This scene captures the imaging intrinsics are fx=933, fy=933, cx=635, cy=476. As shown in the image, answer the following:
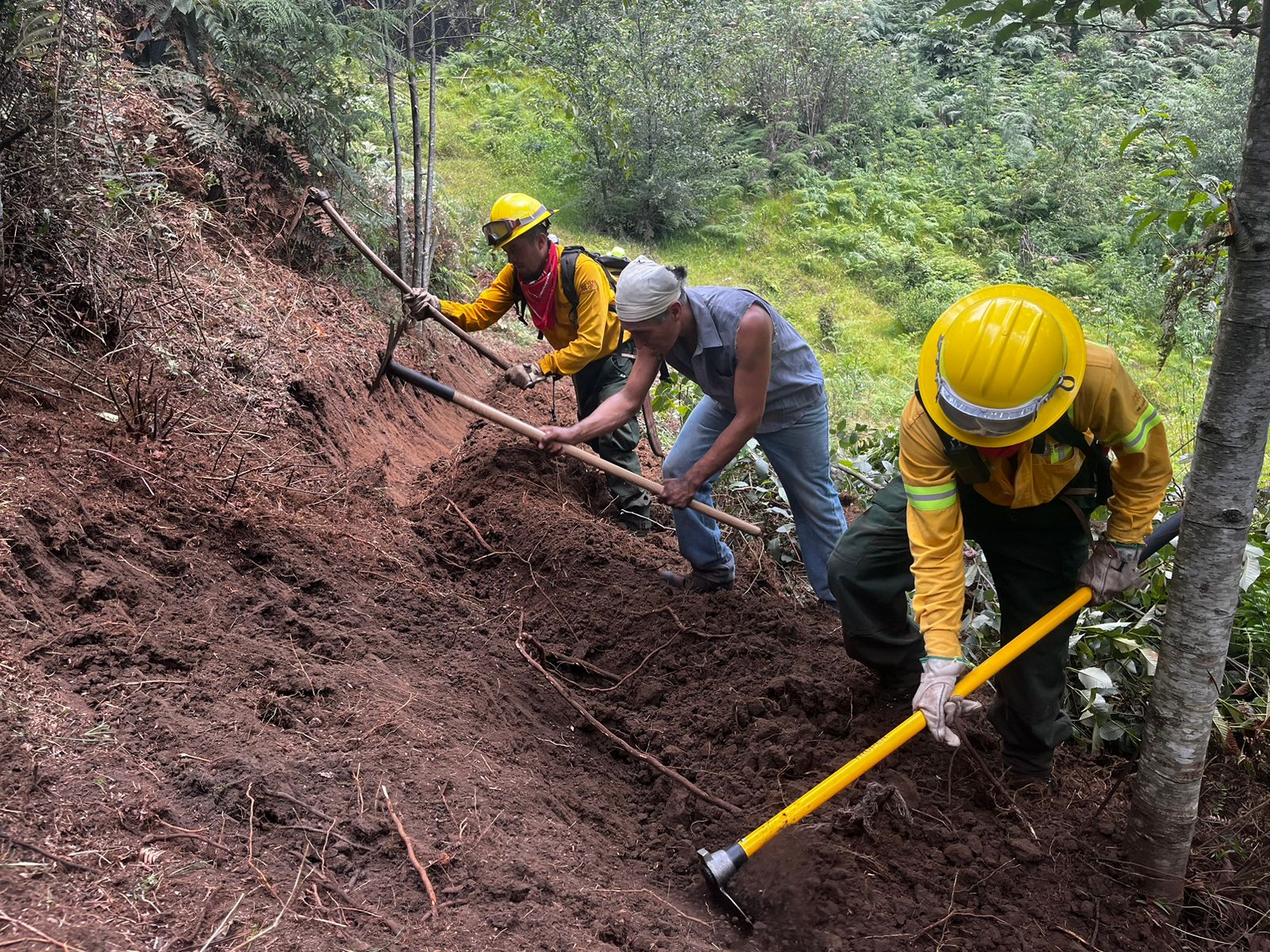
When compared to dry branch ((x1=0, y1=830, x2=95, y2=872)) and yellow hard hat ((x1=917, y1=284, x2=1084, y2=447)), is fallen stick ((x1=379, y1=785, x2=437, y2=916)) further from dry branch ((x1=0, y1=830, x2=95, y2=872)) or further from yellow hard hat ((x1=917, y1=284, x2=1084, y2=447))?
yellow hard hat ((x1=917, y1=284, x2=1084, y2=447))

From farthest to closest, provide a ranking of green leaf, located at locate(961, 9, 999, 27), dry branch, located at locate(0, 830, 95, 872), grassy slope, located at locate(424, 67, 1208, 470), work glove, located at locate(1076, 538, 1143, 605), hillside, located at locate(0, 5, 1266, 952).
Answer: grassy slope, located at locate(424, 67, 1208, 470)
work glove, located at locate(1076, 538, 1143, 605)
hillside, located at locate(0, 5, 1266, 952)
green leaf, located at locate(961, 9, 999, 27)
dry branch, located at locate(0, 830, 95, 872)

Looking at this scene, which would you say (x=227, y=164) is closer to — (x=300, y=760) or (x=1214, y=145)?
(x=300, y=760)

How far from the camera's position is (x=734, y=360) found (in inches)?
164

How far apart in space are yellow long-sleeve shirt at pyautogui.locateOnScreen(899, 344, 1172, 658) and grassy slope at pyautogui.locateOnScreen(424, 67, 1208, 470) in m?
7.31

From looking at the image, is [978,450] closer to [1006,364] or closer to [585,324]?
[1006,364]

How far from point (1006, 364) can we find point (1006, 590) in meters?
1.11

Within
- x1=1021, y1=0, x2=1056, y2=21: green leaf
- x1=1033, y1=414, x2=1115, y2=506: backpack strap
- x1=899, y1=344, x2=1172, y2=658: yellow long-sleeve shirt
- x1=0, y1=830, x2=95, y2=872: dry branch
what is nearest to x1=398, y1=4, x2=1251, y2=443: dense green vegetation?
x1=1033, y1=414, x2=1115, y2=506: backpack strap

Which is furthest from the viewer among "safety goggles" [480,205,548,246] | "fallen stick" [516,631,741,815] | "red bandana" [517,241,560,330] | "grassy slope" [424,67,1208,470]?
"grassy slope" [424,67,1208,470]

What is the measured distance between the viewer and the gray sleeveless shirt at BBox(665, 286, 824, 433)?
4.09m

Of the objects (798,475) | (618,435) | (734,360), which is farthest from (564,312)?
(798,475)

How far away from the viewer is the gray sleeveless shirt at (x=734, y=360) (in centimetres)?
409

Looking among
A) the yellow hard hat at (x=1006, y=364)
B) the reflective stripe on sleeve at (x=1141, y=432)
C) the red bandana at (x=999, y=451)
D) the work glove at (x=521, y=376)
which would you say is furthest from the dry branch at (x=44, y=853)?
the work glove at (x=521, y=376)

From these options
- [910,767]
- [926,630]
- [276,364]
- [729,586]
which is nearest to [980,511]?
[926,630]

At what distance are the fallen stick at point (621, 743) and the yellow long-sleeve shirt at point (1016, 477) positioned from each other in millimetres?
1051
